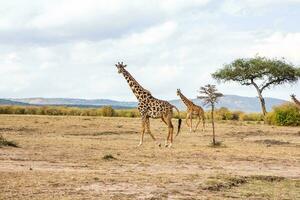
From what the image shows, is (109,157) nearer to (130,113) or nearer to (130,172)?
(130,172)

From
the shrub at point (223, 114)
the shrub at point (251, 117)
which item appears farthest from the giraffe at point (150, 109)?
the shrub at point (251, 117)

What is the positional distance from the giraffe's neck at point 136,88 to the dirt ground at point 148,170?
72.5 inches

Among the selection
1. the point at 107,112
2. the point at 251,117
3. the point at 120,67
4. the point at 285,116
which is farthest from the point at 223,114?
the point at 120,67

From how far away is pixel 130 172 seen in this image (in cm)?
1561

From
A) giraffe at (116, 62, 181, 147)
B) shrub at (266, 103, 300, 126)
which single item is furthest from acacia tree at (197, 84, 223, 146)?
shrub at (266, 103, 300, 126)

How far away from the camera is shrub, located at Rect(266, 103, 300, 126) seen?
143ft

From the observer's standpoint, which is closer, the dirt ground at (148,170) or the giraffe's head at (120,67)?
the dirt ground at (148,170)

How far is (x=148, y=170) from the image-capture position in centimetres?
1638

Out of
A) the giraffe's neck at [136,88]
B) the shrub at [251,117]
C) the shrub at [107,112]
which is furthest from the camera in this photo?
the shrub at [251,117]

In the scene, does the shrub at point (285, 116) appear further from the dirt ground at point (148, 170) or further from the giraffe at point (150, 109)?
the giraffe at point (150, 109)

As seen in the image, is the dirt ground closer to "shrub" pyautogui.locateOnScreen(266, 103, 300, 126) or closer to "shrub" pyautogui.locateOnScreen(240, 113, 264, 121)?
"shrub" pyautogui.locateOnScreen(266, 103, 300, 126)

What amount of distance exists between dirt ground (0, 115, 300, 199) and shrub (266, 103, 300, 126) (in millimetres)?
15200

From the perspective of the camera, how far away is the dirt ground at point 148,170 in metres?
12.6

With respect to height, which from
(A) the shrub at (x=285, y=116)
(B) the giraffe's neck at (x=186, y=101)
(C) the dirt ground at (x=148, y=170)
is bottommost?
(C) the dirt ground at (x=148, y=170)
